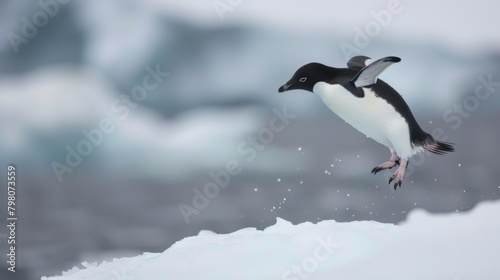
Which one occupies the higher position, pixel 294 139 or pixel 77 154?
pixel 77 154

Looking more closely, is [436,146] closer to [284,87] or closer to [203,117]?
[284,87]

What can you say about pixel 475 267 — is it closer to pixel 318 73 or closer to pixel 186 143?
pixel 318 73

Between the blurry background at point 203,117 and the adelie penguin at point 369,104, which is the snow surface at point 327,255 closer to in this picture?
the blurry background at point 203,117

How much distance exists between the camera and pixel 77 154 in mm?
2039

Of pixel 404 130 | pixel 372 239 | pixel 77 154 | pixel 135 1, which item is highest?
pixel 135 1

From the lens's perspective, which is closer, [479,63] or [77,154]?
[77,154]

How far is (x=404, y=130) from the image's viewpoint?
2.10m

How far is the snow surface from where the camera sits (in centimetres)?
205

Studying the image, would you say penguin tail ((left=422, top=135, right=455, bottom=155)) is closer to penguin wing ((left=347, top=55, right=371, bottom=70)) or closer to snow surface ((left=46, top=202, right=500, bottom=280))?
snow surface ((left=46, top=202, right=500, bottom=280))

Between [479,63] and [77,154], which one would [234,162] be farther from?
[479,63]

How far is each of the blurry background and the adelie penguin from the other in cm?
4

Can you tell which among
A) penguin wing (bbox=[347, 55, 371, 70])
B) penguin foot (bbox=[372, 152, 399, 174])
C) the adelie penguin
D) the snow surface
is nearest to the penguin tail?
the adelie penguin

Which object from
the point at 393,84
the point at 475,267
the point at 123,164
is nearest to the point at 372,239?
the point at 475,267

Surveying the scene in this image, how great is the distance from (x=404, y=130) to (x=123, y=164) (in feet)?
3.05
